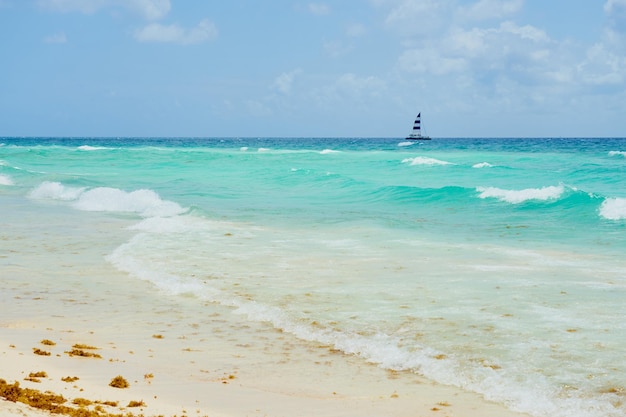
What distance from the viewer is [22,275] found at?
10.9 m

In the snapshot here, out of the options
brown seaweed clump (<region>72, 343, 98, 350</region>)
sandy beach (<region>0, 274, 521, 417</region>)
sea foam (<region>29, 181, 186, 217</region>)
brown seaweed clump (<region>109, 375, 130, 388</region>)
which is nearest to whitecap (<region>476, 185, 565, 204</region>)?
sea foam (<region>29, 181, 186, 217</region>)

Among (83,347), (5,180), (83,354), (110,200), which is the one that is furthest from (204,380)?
(5,180)

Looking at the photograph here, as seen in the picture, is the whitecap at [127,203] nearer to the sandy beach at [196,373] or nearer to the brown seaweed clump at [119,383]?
the sandy beach at [196,373]

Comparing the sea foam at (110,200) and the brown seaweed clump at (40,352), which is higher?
the sea foam at (110,200)

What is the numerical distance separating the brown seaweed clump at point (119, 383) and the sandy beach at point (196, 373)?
52mm

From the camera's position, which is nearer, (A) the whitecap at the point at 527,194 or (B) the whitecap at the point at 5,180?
(A) the whitecap at the point at 527,194

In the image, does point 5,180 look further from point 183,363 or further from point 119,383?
point 119,383

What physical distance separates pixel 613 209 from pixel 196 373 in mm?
15632

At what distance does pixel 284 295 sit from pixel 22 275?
427 centimetres

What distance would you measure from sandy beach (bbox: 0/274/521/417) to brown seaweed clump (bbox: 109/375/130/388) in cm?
5

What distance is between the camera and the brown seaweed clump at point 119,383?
5.75 metres

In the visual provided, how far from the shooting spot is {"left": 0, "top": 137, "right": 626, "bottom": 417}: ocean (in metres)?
6.92

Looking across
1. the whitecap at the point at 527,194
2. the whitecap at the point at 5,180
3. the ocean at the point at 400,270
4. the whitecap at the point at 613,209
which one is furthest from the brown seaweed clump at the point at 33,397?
the whitecap at the point at 5,180

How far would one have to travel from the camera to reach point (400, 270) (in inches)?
453
